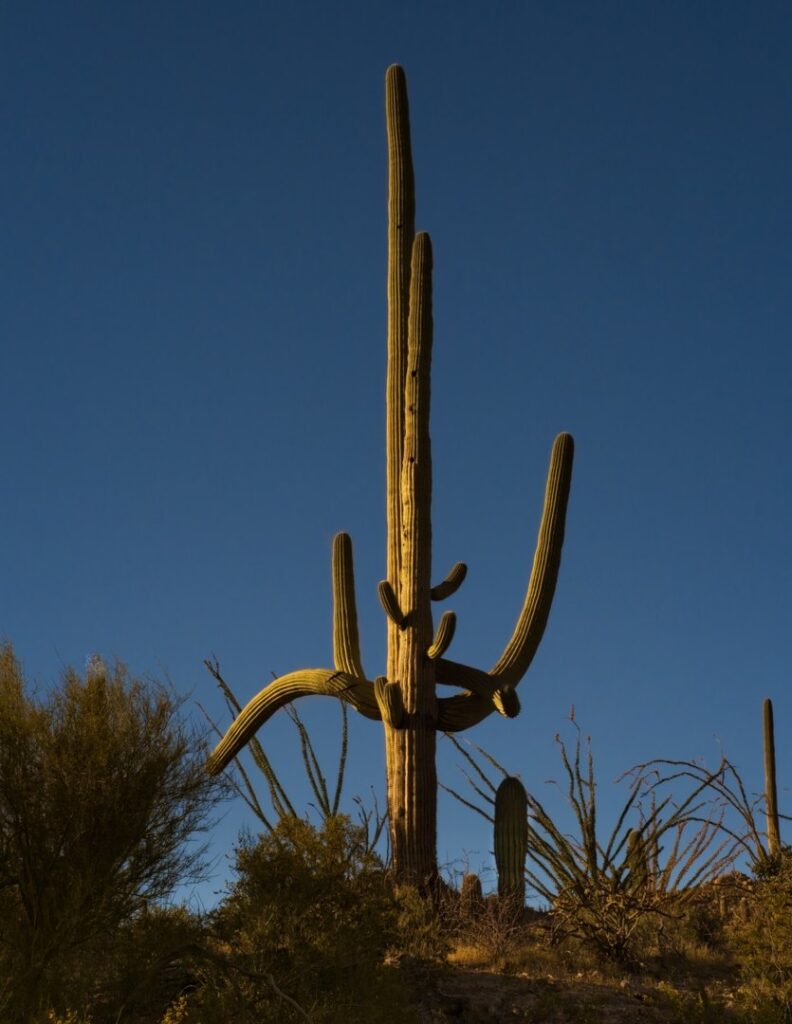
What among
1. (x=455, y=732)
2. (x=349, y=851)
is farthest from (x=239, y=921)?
(x=455, y=732)

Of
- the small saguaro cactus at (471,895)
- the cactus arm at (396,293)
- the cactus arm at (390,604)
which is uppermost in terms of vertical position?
the cactus arm at (396,293)

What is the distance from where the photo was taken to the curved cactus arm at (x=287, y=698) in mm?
17781

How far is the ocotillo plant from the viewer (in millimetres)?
16562

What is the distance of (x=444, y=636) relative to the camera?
55.7ft

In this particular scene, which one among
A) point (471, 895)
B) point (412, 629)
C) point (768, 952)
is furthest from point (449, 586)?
point (768, 952)

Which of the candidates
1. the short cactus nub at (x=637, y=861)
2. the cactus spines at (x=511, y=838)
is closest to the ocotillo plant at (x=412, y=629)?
the cactus spines at (x=511, y=838)

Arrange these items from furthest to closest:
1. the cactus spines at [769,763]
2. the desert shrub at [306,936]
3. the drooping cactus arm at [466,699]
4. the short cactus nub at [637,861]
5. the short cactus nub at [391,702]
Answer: the cactus spines at [769,763] → the drooping cactus arm at [466,699] → the short cactus nub at [391,702] → the short cactus nub at [637,861] → the desert shrub at [306,936]

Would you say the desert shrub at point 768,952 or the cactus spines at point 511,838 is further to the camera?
the cactus spines at point 511,838

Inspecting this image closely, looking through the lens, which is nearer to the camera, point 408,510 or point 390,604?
point 390,604

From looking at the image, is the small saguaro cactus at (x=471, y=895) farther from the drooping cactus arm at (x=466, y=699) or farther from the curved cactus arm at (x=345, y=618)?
the curved cactus arm at (x=345, y=618)

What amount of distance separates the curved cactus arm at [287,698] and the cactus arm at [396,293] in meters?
0.62

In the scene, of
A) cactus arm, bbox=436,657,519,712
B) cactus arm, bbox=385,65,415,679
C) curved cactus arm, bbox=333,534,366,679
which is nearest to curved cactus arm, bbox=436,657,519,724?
cactus arm, bbox=436,657,519,712

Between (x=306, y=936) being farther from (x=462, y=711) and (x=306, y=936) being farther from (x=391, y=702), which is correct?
(x=462, y=711)

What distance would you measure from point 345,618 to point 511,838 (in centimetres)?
383
